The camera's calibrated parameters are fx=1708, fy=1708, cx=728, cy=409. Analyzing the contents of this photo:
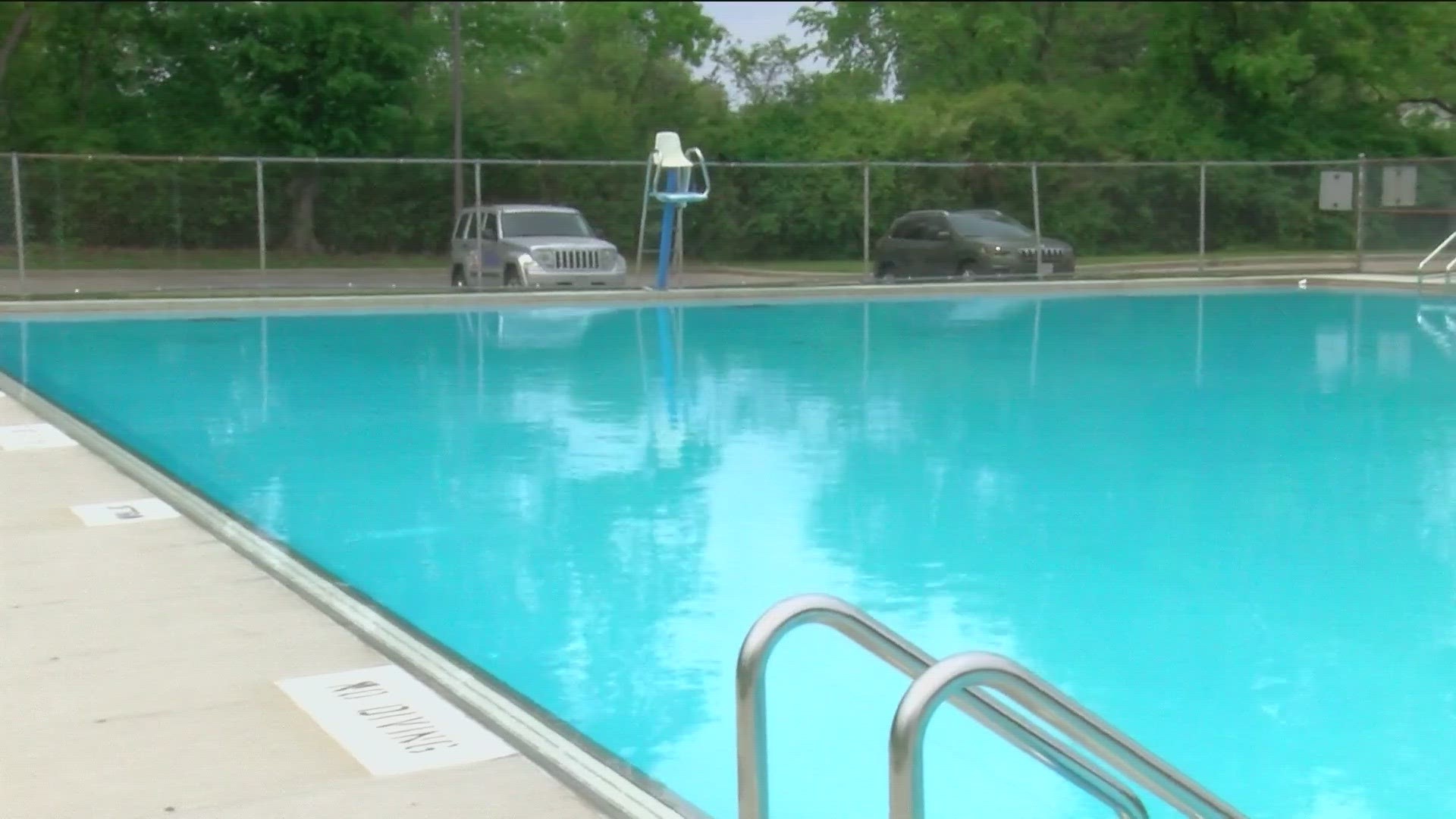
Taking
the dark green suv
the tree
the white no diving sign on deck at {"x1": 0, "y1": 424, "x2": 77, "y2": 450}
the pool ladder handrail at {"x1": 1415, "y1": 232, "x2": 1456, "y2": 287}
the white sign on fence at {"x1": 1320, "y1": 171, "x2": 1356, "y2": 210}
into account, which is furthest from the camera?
the tree

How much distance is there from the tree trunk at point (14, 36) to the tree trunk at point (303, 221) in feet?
57.2

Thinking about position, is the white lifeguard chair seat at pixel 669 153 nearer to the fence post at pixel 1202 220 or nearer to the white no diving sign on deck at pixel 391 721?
the fence post at pixel 1202 220

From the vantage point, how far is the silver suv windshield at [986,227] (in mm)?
29719

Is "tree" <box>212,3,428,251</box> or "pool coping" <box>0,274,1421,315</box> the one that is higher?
"tree" <box>212,3,428,251</box>

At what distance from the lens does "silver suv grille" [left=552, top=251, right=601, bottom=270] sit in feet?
86.8

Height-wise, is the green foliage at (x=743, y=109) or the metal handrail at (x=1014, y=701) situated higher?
the green foliage at (x=743, y=109)

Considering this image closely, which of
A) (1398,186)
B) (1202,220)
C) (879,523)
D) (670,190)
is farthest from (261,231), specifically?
(1398,186)

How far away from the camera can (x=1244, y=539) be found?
9531mm

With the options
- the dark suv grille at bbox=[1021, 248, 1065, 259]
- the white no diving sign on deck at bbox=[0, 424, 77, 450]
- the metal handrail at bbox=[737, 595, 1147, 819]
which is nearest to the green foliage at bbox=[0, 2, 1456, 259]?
the dark suv grille at bbox=[1021, 248, 1065, 259]

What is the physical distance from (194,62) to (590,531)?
3809 centimetres

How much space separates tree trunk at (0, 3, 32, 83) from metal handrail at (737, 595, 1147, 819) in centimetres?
4351

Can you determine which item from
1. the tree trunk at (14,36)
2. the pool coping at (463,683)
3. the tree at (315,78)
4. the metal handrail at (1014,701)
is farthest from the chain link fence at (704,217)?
the metal handrail at (1014,701)

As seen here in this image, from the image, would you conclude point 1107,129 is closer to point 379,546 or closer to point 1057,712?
point 379,546

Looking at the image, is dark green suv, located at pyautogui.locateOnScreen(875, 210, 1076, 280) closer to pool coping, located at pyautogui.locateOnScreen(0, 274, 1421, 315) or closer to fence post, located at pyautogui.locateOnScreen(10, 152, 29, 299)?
pool coping, located at pyautogui.locateOnScreen(0, 274, 1421, 315)
